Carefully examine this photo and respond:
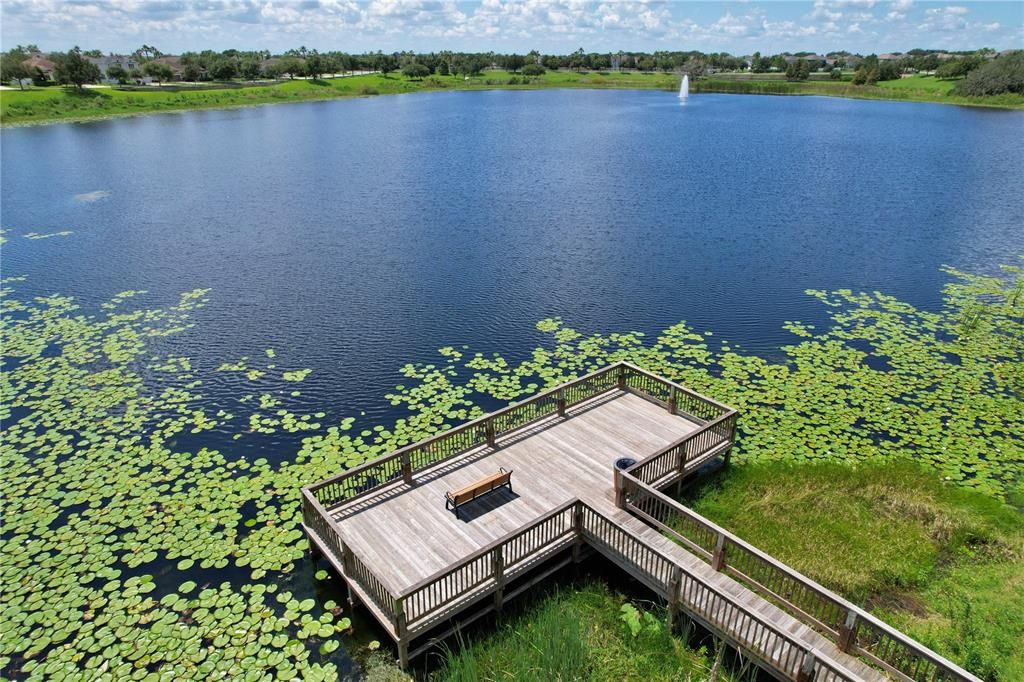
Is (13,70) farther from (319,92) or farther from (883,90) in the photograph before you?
(883,90)

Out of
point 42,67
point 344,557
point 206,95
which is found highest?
point 42,67

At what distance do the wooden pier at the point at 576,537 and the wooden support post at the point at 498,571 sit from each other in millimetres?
33

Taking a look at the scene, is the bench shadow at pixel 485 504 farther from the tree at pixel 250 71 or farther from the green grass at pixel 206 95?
the tree at pixel 250 71

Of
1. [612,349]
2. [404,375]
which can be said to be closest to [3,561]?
[404,375]

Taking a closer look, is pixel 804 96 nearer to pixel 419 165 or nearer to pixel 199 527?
pixel 419 165

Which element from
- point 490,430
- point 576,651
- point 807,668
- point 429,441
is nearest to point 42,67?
point 429,441

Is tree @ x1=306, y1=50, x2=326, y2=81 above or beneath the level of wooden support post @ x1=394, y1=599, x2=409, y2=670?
above

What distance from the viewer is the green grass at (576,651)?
11.2 m

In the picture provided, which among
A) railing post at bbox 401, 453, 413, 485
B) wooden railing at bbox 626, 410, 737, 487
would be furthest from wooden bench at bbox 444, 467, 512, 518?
wooden railing at bbox 626, 410, 737, 487

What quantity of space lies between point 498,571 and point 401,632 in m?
2.34

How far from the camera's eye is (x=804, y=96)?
504 feet

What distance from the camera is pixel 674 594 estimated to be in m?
12.4

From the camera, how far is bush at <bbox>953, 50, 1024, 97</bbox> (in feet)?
370

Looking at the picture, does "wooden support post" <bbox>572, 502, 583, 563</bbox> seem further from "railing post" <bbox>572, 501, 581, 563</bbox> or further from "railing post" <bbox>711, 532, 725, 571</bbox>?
"railing post" <bbox>711, 532, 725, 571</bbox>
